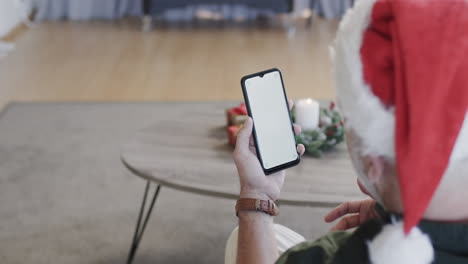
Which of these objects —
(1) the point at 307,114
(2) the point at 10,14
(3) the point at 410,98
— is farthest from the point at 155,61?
(3) the point at 410,98

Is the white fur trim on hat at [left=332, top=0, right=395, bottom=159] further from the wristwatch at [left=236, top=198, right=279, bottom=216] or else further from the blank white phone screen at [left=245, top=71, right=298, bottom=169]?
the blank white phone screen at [left=245, top=71, right=298, bottom=169]

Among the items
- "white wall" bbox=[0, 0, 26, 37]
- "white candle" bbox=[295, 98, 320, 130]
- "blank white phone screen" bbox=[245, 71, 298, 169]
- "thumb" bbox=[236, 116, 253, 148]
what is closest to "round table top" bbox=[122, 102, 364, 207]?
"white candle" bbox=[295, 98, 320, 130]

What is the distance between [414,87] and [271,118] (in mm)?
588

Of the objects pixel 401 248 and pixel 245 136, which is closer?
pixel 401 248

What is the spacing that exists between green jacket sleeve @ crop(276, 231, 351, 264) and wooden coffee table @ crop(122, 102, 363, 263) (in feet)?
2.30

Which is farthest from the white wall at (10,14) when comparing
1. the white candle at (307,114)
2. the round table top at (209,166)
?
the white candle at (307,114)

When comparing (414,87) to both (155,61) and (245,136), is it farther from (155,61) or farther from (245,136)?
(155,61)

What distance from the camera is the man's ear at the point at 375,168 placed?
748 mm

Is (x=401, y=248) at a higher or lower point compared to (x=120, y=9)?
higher

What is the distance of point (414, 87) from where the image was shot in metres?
0.66

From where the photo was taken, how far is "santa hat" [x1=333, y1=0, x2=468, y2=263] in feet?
2.17

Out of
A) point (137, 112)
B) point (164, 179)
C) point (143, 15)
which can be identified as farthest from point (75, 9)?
point (164, 179)

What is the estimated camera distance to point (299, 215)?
2.19 meters

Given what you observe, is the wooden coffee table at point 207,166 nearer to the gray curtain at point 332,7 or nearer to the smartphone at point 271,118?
the smartphone at point 271,118
